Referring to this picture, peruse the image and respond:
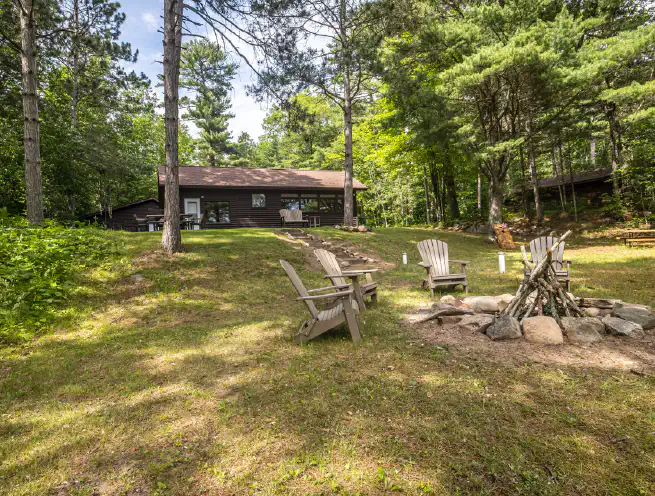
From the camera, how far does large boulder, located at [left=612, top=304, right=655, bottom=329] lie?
386 cm

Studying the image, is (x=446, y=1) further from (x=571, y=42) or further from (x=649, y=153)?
(x=649, y=153)

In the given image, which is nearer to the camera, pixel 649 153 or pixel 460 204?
pixel 649 153

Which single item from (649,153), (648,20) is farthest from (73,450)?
(648,20)

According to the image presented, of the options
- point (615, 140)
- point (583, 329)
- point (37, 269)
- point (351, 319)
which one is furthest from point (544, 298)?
point (615, 140)

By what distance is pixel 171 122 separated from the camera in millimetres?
7719

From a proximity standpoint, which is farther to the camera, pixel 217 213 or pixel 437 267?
pixel 217 213

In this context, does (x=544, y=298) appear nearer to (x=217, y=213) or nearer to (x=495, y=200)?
(x=495, y=200)

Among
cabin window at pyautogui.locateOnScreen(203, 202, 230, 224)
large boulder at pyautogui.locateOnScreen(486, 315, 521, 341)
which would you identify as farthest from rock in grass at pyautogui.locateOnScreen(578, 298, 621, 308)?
cabin window at pyautogui.locateOnScreen(203, 202, 230, 224)

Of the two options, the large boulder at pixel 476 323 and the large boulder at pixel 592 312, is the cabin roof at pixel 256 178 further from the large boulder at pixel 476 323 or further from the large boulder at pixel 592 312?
the large boulder at pixel 592 312

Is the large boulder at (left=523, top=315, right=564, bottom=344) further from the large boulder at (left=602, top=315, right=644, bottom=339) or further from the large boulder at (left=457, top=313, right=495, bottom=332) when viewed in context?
the large boulder at (left=602, top=315, right=644, bottom=339)

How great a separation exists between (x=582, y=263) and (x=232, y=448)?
10.2 metres

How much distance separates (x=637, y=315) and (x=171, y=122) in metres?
9.29

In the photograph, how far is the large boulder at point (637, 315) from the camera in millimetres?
3855

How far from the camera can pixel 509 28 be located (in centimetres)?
1222
